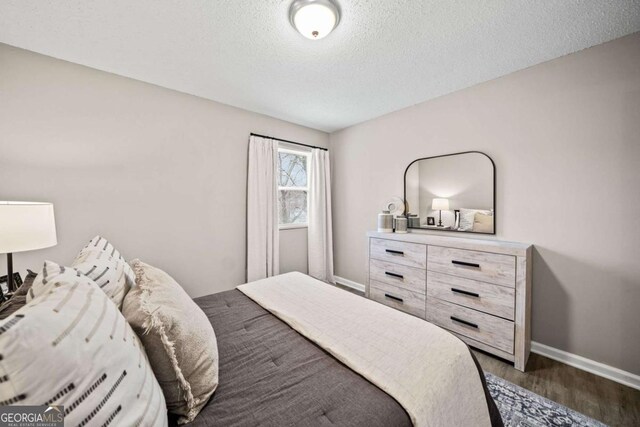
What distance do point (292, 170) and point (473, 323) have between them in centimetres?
280

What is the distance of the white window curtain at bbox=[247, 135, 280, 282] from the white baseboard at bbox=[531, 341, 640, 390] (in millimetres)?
2730

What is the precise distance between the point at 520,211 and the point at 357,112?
2.03 m

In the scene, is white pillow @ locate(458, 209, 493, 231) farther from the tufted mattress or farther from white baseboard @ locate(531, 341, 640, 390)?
the tufted mattress

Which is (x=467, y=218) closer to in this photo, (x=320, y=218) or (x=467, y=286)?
(x=467, y=286)

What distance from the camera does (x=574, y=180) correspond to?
193cm

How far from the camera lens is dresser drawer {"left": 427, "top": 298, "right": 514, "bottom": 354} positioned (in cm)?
194

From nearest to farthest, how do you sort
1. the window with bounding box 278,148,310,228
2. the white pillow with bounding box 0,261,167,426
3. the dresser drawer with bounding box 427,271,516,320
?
the white pillow with bounding box 0,261,167,426, the dresser drawer with bounding box 427,271,516,320, the window with bounding box 278,148,310,228

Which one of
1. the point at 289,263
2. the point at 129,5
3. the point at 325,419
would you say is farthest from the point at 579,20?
the point at 289,263

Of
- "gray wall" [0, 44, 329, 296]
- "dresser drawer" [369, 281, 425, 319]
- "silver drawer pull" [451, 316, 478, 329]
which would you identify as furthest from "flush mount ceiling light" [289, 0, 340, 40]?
"silver drawer pull" [451, 316, 478, 329]

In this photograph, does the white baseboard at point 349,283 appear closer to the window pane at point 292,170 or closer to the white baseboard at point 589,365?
the window pane at point 292,170

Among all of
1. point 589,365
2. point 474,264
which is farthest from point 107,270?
point 589,365

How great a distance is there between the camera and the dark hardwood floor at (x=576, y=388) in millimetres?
1496

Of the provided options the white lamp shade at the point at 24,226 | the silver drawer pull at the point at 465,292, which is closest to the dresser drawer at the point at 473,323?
the silver drawer pull at the point at 465,292

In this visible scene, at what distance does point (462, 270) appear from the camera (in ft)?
7.11
